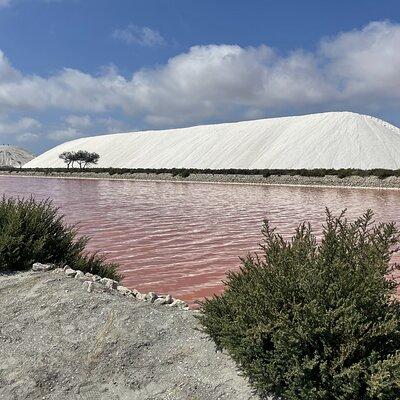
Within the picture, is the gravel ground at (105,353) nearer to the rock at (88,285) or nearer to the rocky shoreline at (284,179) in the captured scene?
the rock at (88,285)

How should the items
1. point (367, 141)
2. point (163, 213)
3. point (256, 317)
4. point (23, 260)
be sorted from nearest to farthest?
1. point (256, 317)
2. point (23, 260)
3. point (163, 213)
4. point (367, 141)

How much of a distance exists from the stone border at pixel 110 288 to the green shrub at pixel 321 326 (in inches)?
66.2

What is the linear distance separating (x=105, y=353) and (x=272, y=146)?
3613 inches

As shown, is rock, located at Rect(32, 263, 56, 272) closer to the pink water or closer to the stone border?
the stone border

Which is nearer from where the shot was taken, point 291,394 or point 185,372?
point 291,394

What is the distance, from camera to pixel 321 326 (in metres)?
3.51

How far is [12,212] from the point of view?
7.48 metres

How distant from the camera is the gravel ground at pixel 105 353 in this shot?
4.05 metres

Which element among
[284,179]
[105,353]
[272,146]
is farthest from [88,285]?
[272,146]

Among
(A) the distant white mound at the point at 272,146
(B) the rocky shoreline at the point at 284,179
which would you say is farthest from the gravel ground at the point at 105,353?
(A) the distant white mound at the point at 272,146

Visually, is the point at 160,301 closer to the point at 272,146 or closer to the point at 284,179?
the point at 284,179

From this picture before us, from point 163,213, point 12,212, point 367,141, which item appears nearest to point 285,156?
point 367,141

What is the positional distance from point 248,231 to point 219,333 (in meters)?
11.8

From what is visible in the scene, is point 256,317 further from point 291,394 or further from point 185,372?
point 185,372
